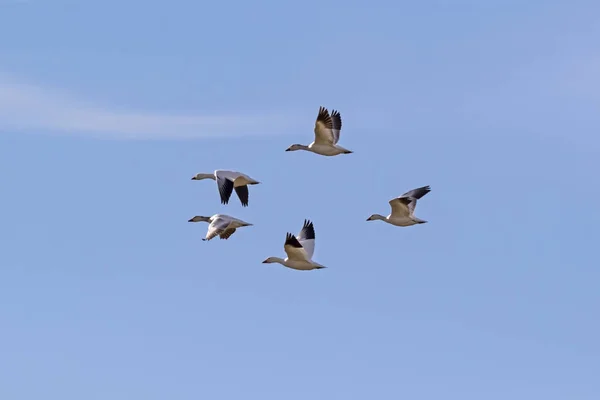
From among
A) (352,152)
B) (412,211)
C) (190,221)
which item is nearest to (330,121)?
(352,152)

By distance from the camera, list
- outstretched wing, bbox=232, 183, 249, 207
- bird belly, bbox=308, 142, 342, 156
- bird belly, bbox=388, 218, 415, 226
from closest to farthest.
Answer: outstretched wing, bbox=232, 183, 249, 207 → bird belly, bbox=388, 218, 415, 226 → bird belly, bbox=308, 142, 342, 156

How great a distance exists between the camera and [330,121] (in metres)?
44.5

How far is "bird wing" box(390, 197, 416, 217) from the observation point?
43.9 m

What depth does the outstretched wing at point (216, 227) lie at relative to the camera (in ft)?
132

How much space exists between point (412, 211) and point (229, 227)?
6371 millimetres

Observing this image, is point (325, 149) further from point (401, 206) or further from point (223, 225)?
point (223, 225)

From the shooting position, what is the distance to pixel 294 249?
132ft

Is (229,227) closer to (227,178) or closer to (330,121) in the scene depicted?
(227,178)

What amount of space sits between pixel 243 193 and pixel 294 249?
3.50 meters

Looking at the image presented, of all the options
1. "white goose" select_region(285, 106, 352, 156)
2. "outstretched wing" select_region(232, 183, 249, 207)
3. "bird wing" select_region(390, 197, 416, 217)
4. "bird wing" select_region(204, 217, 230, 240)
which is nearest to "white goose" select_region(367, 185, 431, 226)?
"bird wing" select_region(390, 197, 416, 217)

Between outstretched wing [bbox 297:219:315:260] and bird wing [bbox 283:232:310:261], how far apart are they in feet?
→ 1.89

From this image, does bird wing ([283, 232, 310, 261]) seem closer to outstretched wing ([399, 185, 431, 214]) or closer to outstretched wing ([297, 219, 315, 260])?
outstretched wing ([297, 219, 315, 260])

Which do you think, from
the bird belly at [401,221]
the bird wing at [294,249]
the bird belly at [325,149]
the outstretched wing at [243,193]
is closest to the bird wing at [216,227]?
the outstretched wing at [243,193]

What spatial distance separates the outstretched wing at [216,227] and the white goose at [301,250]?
1.95 m
